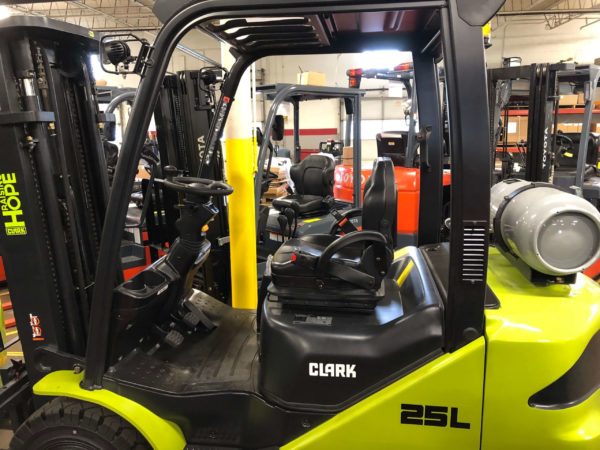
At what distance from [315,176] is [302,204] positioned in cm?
60

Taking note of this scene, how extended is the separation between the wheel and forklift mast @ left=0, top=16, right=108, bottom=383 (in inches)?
10.8

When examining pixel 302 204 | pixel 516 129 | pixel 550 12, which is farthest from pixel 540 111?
pixel 550 12

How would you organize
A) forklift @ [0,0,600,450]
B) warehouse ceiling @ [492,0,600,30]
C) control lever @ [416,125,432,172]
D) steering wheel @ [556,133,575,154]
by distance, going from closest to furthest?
1. forklift @ [0,0,600,450]
2. control lever @ [416,125,432,172]
3. steering wheel @ [556,133,575,154]
4. warehouse ceiling @ [492,0,600,30]

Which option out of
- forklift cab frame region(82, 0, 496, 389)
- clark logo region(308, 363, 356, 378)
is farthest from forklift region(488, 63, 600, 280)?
clark logo region(308, 363, 356, 378)

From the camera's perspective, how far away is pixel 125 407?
2.15 m

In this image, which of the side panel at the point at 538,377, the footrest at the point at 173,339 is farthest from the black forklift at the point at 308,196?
the side panel at the point at 538,377

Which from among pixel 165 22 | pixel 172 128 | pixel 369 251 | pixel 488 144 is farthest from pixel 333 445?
pixel 172 128

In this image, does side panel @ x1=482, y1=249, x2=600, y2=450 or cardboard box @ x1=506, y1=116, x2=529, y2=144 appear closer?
side panel @ x1=482, y1=249, x2=600, y2=450

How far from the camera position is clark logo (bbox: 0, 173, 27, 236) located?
214 centimetres

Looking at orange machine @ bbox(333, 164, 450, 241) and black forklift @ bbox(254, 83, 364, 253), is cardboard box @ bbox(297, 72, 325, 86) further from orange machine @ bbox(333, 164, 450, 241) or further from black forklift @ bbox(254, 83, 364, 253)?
orange machine @ bbox(333, 164, 450, 241)

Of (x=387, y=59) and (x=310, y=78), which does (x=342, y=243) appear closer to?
(x=310, y=78)

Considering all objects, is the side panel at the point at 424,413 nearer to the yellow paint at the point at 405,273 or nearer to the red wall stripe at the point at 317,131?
the yellow paint at the point at 405,273

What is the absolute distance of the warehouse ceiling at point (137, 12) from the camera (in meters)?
15.9

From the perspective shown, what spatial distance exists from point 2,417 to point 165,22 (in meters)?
2.19
